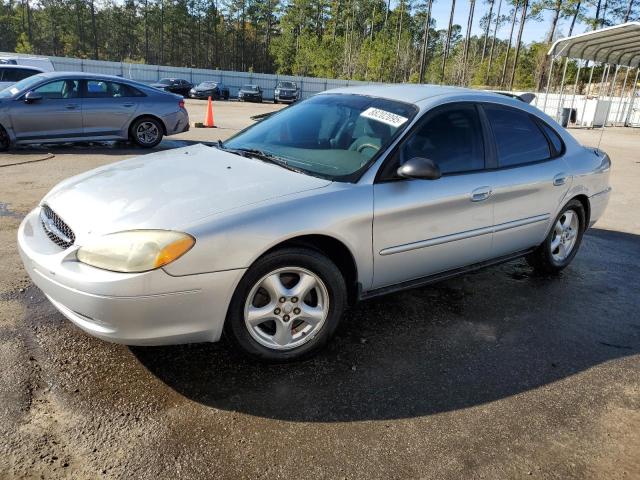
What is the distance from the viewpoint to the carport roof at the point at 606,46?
1761 centimetres

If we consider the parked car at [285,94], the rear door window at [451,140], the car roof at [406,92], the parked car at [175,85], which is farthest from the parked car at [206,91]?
the rear door window at [451,140]

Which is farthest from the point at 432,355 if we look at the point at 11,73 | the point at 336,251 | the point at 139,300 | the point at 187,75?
the point at 187,75

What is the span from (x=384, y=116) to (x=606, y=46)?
21.5m

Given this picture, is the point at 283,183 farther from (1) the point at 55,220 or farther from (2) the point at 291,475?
(2) the point at 291,475

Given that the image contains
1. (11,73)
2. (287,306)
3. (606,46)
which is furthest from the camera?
(606,46)

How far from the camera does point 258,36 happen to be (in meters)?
88.4

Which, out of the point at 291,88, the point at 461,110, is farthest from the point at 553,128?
the point at 291,88

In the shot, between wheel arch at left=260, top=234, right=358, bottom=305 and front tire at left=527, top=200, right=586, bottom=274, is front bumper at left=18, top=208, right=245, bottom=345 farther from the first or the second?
front tire at left=527, top=200, right=586, bottom=274

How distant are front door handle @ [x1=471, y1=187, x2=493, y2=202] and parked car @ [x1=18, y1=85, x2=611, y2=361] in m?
0.01

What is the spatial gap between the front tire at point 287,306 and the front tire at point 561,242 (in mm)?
2336

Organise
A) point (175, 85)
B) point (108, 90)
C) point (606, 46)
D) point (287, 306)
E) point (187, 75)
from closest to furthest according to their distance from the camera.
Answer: point (287, 306)
point (108, 90)
point (606, 46)
point (175, 85)
point (187, 75)

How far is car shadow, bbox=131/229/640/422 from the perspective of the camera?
8.85ft

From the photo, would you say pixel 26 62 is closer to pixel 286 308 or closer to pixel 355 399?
pixel 286 308

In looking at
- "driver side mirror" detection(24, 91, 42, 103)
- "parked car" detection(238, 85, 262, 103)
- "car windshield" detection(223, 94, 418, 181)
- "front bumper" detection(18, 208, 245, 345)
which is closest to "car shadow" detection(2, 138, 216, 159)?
"driver side mirror" detection(24, 91, 42, 103)
